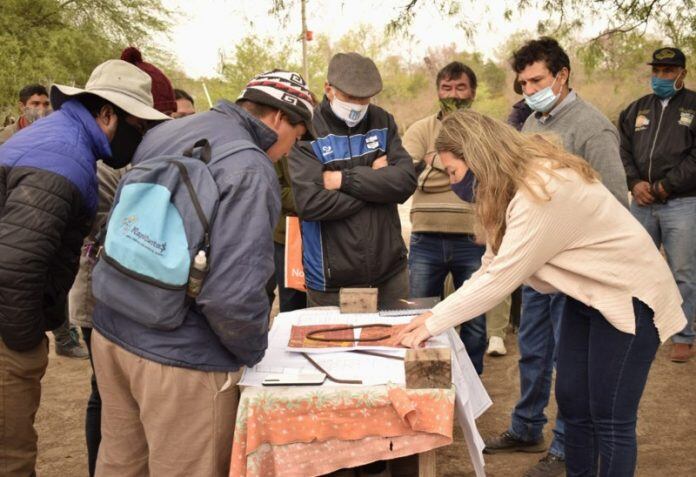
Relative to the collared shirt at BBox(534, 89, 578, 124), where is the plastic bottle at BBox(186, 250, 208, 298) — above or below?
below

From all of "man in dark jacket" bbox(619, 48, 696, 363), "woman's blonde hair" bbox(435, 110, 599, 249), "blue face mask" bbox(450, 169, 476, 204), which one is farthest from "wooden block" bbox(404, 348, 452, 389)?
"man in dark jacket" bbox(619, 48, 696, 363)

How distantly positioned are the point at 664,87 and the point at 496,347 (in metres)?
2.10

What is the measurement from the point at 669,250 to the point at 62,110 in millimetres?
3993

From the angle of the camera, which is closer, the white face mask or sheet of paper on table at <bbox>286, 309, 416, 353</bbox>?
sheet of paper on table at <bbox>286, 309, 416, 353</bbox>

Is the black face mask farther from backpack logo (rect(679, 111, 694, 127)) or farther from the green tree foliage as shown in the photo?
the green tree foliage

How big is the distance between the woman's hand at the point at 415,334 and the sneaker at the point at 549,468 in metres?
1.23

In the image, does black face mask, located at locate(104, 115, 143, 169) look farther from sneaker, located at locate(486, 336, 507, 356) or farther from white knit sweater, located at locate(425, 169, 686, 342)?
sneaker, located at locate(486, 336, 507, 356)

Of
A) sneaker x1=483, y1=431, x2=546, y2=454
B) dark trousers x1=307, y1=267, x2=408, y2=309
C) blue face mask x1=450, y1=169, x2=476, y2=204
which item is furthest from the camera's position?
sneaker x1=483, y1=431, x2=546, y2=454

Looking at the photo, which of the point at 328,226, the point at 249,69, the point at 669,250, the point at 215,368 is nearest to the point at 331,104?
the point at 328,226

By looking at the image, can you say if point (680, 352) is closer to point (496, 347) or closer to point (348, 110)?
point (496, 347)

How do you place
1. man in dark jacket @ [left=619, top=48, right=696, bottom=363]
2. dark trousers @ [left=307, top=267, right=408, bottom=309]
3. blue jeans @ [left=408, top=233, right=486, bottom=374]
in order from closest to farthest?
1. dark trousers @ [left=307, top=267, right=408, bottom=309]
2. blue jeans @ [left=408, top=233, right=486, bottom=374]
3. man in dark jacket @ [left=619, top=48, right=696, bottom=363]

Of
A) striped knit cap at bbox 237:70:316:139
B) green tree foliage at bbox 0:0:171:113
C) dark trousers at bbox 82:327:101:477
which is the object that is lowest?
dark trousers at bbox 82:327:101:477

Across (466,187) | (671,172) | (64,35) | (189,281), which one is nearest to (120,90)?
(189,281)

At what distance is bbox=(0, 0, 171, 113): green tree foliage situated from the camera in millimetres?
14516
